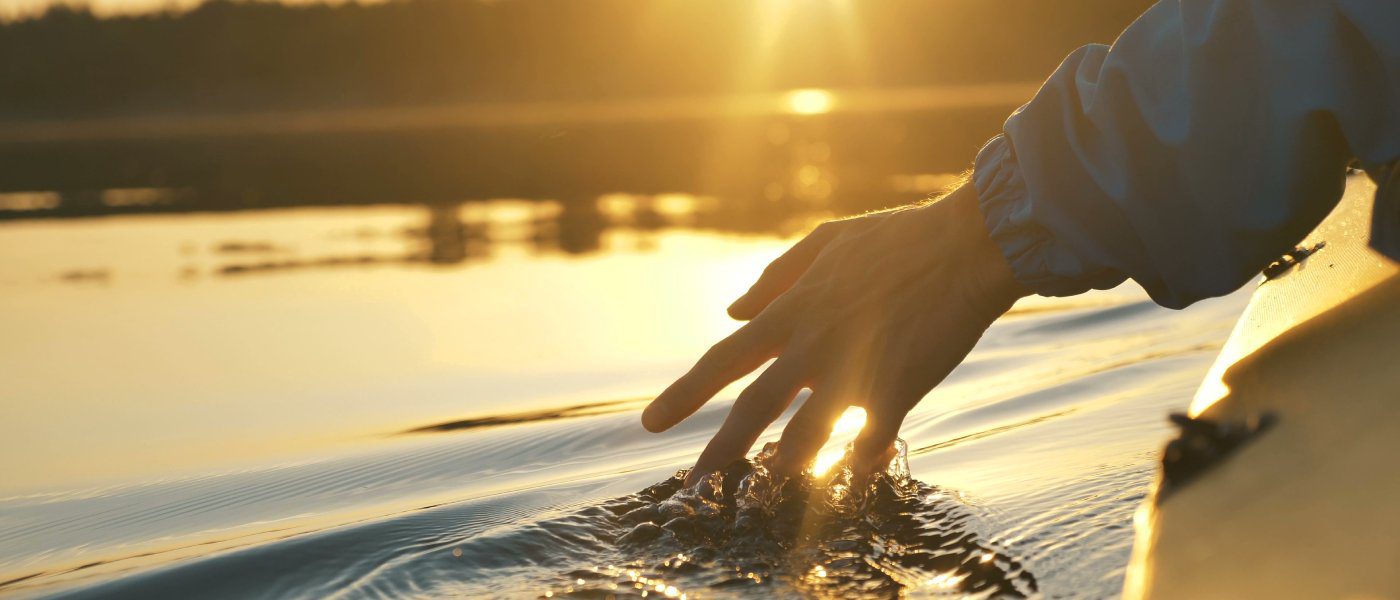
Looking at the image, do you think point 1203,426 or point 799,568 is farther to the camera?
point 799,568

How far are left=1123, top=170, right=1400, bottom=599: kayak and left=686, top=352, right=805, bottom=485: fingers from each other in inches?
15.4

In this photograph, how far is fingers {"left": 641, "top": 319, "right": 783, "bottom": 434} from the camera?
151 centimetres

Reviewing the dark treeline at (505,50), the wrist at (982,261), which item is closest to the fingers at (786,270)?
the wrist at (982,261)

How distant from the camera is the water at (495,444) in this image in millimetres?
1658

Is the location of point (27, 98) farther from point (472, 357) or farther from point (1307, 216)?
point (1307, 216)

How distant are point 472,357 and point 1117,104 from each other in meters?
2.19

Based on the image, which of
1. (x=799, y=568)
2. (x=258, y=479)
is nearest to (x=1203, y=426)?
(x=799, y=568)

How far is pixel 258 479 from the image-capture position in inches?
92.4

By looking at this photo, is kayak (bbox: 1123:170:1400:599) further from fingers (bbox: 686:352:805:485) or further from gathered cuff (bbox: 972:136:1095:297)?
fingers (bbox: 686:352:805:485)

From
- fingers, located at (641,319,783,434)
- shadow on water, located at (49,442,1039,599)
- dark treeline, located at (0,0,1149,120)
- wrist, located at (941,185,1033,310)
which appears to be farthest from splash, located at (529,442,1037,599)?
dark treeline, located at (0,0,1149,120)

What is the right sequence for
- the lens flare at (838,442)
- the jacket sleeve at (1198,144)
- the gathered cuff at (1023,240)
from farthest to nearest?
1. the lens flare at (838,442)
2. the gathered cuff at (1023,240)
3. the jacket sleeve at (1198,144)

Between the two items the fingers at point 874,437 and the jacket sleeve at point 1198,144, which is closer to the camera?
the jacket sleeve at point 1198,144

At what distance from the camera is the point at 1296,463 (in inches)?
50.4

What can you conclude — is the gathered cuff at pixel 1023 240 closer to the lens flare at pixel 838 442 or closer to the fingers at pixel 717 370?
the fingers at pixel 717 370
